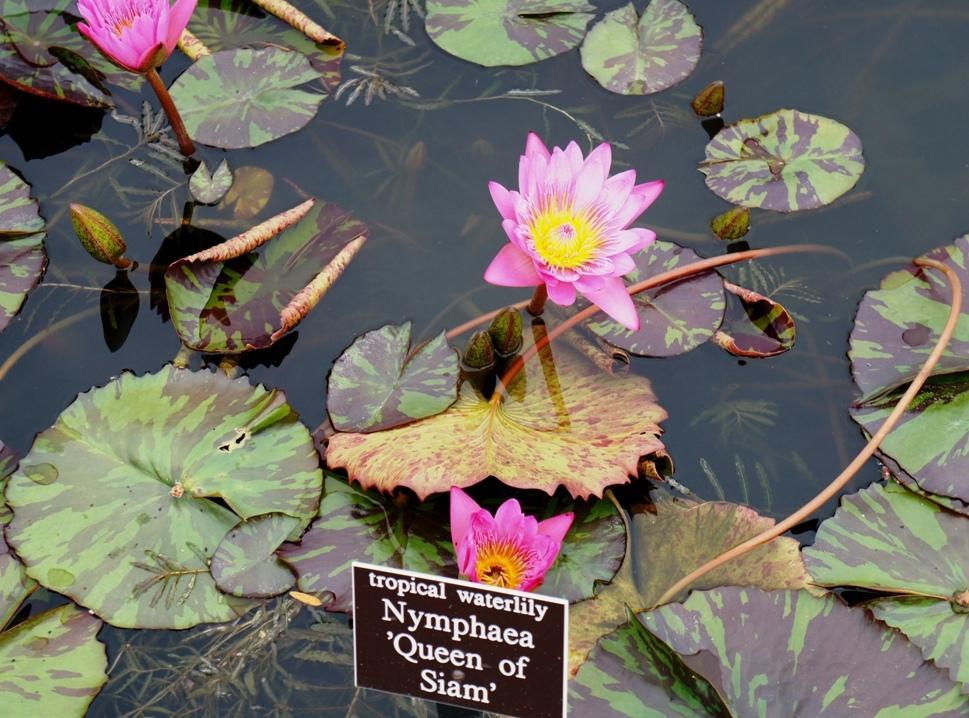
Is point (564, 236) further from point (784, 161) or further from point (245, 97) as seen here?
point (245, 97)

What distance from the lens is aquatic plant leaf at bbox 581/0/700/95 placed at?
285cm

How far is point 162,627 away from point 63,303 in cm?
103

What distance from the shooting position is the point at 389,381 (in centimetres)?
222

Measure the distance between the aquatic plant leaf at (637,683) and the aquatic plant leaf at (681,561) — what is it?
18 centimetres

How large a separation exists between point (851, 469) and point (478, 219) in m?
1.20

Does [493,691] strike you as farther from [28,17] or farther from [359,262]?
[28,17]

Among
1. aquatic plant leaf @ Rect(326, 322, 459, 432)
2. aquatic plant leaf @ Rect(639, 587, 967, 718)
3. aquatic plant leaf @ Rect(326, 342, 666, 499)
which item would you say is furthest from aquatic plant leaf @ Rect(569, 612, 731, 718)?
aquatic plant leaf @ Rect(326, 322, 459, 432)

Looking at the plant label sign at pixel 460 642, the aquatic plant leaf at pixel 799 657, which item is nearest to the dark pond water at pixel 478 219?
the plant label sign at pixel 460 642

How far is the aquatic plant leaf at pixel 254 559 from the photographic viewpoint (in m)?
2.03

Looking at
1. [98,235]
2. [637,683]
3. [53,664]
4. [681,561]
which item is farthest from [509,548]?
[98,235]

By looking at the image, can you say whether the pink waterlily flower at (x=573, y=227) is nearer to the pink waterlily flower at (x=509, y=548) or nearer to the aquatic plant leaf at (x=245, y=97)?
the pink waterlily flower at (x=509, y=548)

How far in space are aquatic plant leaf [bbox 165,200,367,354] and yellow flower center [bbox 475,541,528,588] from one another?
85 cm

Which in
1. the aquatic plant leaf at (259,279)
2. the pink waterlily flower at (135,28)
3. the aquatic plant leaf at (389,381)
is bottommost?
the aquatic plant leaf at (389,381)

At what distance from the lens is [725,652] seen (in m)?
1.78
